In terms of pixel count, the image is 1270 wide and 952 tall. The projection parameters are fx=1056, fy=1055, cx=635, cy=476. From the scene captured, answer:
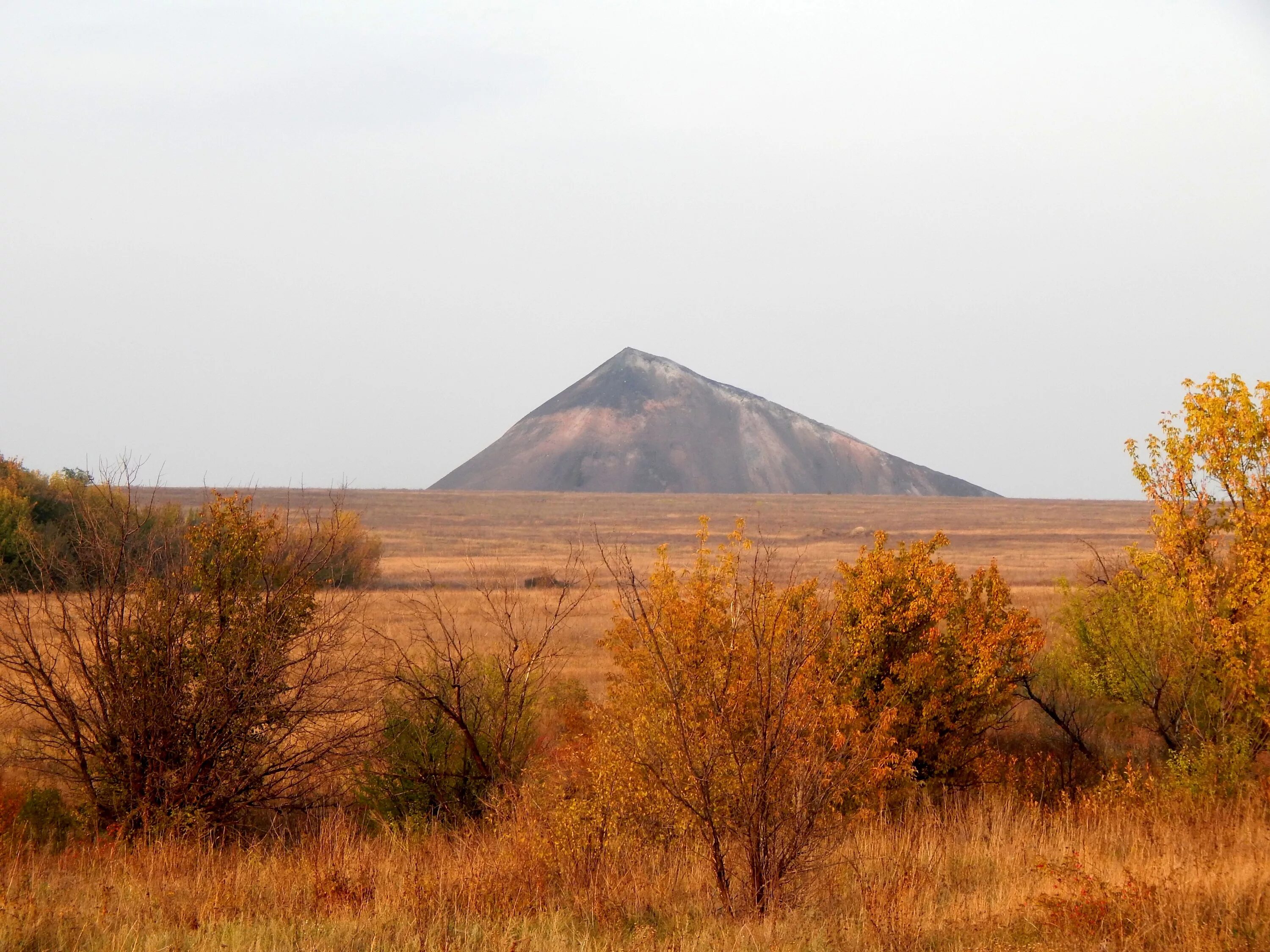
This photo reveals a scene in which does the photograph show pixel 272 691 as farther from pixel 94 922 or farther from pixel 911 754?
pixel 911 754

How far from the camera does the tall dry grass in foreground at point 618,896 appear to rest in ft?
21.0

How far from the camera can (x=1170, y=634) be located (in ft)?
47.8

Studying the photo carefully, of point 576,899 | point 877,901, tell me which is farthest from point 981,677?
point 576,899

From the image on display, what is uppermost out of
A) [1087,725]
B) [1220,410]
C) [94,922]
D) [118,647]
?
[1220,410]

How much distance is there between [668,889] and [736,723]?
1.73m

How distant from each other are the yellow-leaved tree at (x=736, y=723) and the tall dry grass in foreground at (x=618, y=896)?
0.43 meters

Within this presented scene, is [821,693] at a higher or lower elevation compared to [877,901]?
higher

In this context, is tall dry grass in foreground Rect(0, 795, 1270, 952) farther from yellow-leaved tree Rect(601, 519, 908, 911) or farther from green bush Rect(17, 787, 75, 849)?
green bush Rect(17, 787, 75, 849)

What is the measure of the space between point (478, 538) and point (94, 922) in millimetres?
72631

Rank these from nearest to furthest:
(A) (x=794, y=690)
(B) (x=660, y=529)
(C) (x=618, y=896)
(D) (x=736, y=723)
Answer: (C) (x=618, y=896), (D) (x=736, y=723), (A) (x=794, y=690), (B) (x=660, y=529)

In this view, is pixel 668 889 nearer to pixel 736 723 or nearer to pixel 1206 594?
pixel 736 723

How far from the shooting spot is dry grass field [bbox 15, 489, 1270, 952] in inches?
254

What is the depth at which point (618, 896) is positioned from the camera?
7676 mm

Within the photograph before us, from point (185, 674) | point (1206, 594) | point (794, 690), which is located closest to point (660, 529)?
point (1206, 594)
